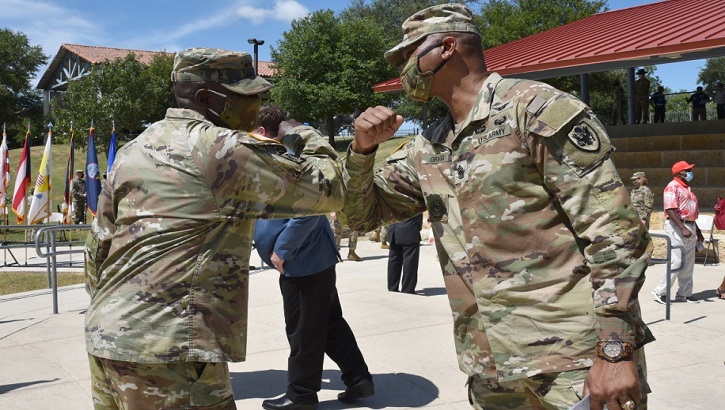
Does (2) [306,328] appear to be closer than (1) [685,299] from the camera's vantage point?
Yes

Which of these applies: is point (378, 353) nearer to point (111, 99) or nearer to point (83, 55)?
point (111, 99)

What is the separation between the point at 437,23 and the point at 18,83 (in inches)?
2416

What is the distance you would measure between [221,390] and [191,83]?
111 cm

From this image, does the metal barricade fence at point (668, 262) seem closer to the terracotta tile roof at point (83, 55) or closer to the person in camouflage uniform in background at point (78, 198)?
the person in camouflage uniform in background at point (78, 198)

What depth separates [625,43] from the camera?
14.2 metres

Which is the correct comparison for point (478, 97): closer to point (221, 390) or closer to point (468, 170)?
point (468, 170)

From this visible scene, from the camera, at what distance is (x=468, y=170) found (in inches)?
96.7

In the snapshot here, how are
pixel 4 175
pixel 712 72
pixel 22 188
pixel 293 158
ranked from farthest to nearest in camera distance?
pixel 712 72 < pixel 4 175 < pixel 22 188 < pixel 293 158

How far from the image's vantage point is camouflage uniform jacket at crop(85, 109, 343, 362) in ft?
7.95

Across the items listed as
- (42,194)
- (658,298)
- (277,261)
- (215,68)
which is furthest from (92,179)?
(215,68)

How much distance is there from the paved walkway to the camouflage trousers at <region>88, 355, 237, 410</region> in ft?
8.57

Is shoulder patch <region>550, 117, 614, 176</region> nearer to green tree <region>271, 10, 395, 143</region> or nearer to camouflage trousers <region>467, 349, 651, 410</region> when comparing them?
camouflage trousers <region>467, 349, 651, 410</region>

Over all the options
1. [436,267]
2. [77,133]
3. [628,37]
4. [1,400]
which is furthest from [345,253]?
[77,133]

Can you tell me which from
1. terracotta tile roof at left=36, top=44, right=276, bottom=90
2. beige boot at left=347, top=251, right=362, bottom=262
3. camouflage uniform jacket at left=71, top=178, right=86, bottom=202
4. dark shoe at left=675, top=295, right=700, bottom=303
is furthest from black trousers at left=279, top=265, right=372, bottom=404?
terracotta tile roof at left=36, top=44, right=276, bottom=90
